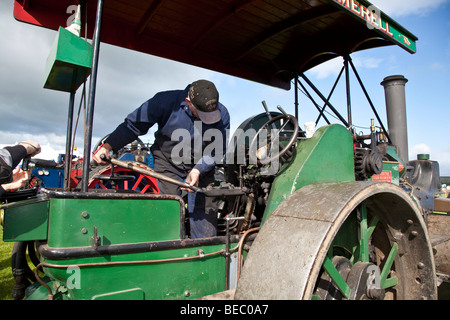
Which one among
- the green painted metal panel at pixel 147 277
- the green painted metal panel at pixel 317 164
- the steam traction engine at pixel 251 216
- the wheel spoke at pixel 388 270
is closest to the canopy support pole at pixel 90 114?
the steam traction engine at pixel 251 216

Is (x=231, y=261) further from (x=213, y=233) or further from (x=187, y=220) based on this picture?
(x=187, y=220)

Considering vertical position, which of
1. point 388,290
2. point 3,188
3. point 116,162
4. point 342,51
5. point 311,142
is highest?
point 342,51

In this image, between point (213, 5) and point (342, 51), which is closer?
point (213, 5)

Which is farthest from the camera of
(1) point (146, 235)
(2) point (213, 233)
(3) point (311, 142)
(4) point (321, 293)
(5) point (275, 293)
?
(2) point (213, 233)

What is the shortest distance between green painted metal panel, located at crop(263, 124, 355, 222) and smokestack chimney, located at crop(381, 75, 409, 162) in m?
3.16

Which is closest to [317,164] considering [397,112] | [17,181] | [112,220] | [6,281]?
[112,220]

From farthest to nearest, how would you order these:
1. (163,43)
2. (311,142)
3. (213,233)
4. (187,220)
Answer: (163,43) < (187,220) < (213,233) < (311,142)

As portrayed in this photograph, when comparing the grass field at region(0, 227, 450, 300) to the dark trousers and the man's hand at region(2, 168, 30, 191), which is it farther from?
the dark trousers

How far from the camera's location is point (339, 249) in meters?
2.07

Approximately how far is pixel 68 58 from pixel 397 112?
15.5 ft

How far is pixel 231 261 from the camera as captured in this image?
181 centimetres

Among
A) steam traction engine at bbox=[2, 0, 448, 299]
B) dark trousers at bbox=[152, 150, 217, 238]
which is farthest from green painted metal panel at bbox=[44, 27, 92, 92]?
dark trousers at bbox=[152, 150, 217, 238]
